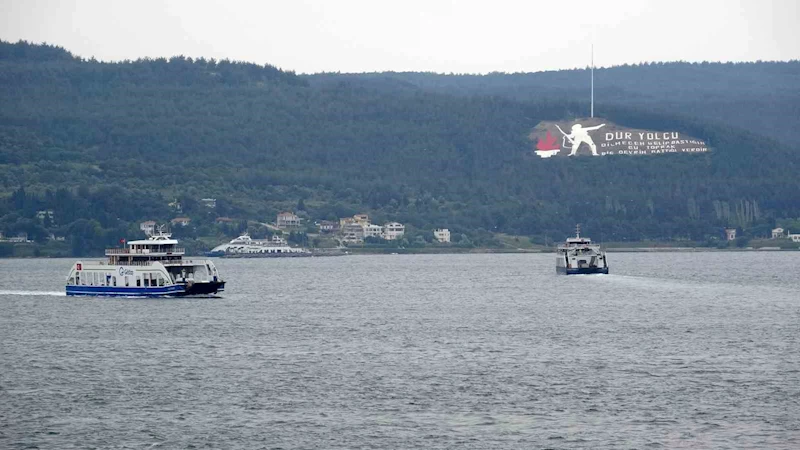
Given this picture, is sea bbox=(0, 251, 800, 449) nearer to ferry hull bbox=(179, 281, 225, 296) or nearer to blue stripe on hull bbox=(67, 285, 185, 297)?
blue stripe on hull bbox=(67, 285, 185, 297)

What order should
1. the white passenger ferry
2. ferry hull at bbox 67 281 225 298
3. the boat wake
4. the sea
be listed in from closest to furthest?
1. the sea
2. the white passenger ferry
3. ferry hull at bbox 67 281 225 298
4. the boat wake

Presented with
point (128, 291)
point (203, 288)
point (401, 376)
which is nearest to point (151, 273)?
point (128, 291)

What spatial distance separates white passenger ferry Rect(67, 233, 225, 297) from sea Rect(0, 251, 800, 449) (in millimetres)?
3471

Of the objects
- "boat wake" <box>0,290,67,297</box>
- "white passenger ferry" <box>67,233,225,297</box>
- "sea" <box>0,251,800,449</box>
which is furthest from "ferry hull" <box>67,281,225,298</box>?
"boat wake" <box>0,290,67,297</box>

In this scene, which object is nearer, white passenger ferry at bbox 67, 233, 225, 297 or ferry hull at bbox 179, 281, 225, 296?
white passenger ferry at bbox 67, 233, 225, 297

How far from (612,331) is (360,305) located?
41397 mm

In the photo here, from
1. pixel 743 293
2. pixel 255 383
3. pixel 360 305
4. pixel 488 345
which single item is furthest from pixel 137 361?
pixel 743 293

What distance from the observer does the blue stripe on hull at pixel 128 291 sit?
152 meters

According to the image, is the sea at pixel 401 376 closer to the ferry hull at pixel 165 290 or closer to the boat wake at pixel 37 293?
the ferry hull at pixel 165 290

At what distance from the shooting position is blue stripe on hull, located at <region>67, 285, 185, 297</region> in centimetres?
15230

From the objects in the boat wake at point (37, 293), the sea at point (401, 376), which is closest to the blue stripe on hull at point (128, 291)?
the sea at point (401, 376)

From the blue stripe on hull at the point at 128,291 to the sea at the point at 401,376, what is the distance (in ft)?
8.84

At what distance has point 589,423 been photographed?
242 ft

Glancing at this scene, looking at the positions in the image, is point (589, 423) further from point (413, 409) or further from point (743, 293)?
point (743, 293)
